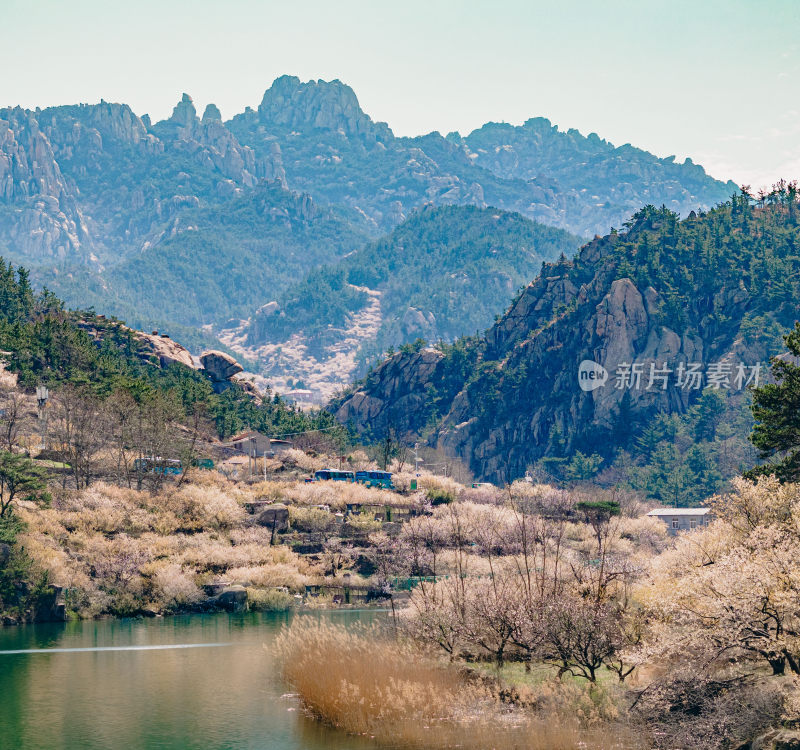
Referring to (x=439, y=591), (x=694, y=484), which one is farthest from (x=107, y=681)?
(x=694, y=484)

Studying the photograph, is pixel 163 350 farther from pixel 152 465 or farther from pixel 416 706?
pixel 416 706

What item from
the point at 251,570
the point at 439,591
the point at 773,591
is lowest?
the point at 251,570

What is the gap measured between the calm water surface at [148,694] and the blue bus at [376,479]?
66.8 metres

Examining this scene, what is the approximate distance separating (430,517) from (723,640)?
272 ft

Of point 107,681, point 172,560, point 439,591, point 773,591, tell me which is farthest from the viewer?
point 172,560

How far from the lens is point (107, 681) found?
46688mm

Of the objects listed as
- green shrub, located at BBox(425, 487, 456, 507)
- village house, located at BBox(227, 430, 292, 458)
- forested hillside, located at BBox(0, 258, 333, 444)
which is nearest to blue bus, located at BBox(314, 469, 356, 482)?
green shrub, located at BBox(425, 487, 456, 507)

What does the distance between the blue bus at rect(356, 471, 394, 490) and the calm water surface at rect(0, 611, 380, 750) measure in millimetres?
66795

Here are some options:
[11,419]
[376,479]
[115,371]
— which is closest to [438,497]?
[376,479]

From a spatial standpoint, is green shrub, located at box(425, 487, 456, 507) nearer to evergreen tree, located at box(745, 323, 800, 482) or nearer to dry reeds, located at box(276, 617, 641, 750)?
evergreen tree, located at box(745, 323, 800, 482)

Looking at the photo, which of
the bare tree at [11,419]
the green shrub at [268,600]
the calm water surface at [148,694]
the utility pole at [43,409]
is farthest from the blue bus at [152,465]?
the calm water surface at [148,694]

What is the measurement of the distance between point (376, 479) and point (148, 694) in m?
89.5

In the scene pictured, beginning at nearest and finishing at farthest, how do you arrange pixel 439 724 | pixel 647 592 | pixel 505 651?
pixel 439 724 → pixel 647 592 → pixel 505 651

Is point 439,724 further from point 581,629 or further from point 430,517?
point 430,517
